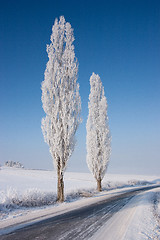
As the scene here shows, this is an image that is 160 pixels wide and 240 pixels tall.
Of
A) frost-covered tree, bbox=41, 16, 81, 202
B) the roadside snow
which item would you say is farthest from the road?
frost-covered tree, bbox=41, 16, 81, 202

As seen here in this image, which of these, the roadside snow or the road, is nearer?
the road

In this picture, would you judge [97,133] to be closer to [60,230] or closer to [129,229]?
[129,229]

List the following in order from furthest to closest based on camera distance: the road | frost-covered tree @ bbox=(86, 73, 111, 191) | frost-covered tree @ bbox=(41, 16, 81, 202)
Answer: frost-covered tree @ bbox=(86, 73, 111, 191) → frost-covered tree @ bbox=(41, 16, 81, 202) → the road

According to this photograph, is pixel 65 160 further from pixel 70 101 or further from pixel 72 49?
Answer: pixel 72 49

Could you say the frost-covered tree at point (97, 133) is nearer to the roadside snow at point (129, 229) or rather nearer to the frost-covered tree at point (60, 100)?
the frost-covered tree at point (60, 100)

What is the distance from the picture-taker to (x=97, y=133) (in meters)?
18.9

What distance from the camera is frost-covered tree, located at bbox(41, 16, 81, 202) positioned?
10.3 m

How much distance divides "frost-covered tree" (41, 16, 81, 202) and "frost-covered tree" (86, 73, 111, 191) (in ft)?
26.3

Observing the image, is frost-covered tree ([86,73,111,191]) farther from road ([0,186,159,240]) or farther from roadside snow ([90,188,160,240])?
road ([0,186,159,240])

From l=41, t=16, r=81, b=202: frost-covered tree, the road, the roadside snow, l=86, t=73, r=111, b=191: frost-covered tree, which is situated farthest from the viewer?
l=86, t=73, r=111, b=191: frost-covered tree

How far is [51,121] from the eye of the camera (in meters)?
10.5

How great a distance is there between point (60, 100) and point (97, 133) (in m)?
A: 9.17

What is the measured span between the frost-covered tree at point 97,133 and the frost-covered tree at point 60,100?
26.3ft

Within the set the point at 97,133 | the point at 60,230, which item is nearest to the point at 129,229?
the point at 60,230
